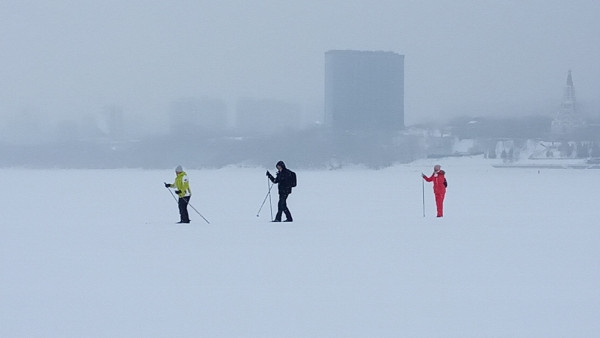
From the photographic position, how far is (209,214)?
19.3m

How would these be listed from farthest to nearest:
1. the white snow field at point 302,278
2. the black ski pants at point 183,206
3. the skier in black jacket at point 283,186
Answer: the skier in black jacket at point 283,186 < the black ski pants at point 183,206 < the white snow field at point 302,278

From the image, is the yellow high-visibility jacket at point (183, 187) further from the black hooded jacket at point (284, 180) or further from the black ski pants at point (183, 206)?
the black hooded jacket at point (284, 180)

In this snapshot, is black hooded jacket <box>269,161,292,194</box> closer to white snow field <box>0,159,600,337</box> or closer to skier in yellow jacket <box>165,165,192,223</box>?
white snow field <box>0,159,600,337</box>

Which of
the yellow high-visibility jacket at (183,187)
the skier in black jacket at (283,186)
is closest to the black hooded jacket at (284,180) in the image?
the skier in black jacket at (283,186)

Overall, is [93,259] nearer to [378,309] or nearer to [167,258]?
[167,258]

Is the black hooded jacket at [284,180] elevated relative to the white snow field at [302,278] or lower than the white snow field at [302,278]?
elevated

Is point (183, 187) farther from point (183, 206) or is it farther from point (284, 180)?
point (284, 180)

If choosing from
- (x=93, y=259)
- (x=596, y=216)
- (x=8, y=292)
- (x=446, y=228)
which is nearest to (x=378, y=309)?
→ (x=8, y=292)

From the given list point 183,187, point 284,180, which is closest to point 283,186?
point 284,180

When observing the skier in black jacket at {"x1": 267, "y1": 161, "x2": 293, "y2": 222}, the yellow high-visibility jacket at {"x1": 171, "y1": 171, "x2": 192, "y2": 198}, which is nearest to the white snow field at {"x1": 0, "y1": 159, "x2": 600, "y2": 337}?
the skier in black jacket at {"x1": 267, "y1": 161, "x2": 293, "y2": 222}

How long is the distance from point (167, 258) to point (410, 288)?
350cm

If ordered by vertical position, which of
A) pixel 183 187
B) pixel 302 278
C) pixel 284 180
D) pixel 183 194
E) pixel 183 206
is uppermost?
pixel 284 180

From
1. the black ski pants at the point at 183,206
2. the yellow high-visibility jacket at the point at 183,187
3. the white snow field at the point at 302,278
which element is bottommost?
the white snow field at the point at 302,278

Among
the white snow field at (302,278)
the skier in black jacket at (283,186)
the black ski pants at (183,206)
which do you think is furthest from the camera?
the skier in black jacket at (283,186)
